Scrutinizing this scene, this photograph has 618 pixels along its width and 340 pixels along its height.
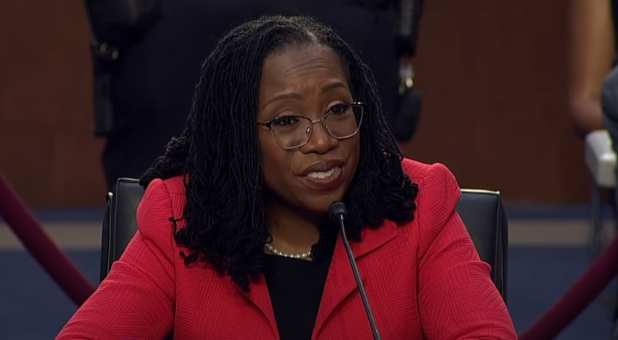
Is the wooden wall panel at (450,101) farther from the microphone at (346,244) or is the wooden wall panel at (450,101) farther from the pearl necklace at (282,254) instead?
the microphone at (346,244)

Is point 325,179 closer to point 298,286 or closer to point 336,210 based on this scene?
point 336,210

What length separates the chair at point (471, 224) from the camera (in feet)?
7.14

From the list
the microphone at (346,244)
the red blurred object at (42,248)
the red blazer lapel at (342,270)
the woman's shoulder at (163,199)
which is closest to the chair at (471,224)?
the woman's shoulder at (163,199)

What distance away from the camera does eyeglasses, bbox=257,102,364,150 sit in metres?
1.91

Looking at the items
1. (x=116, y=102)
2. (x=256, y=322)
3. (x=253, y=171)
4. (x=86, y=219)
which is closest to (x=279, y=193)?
(x=253, y=171)

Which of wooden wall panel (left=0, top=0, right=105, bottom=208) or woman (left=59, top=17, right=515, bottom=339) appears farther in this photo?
wooden wall panel (left=0, top=0, right=105, bottom=208)

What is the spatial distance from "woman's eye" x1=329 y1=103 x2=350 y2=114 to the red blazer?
0.19 m

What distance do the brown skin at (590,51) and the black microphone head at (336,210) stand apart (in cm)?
232

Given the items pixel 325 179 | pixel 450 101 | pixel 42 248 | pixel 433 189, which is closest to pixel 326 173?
pixel 325 179

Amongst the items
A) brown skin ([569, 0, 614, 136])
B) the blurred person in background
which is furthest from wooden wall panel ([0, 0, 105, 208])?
the blurred person in background

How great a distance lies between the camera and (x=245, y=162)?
200 centimetres

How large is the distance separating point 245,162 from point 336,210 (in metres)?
0.17

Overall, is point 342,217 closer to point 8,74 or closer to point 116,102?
point 116,102

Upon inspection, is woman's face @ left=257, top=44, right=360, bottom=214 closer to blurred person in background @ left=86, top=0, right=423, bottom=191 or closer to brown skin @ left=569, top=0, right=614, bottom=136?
blurred person in background @ left=86, top=0, right=423, bottom=191
